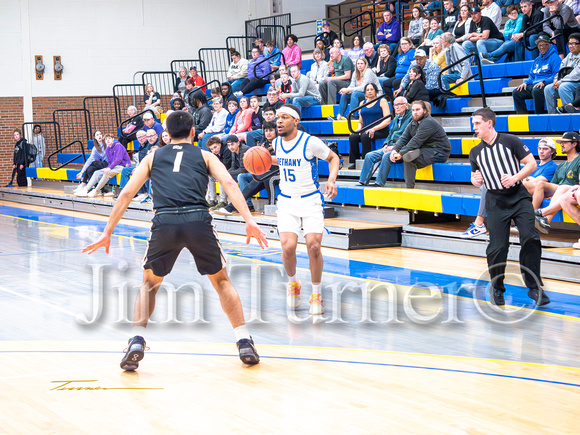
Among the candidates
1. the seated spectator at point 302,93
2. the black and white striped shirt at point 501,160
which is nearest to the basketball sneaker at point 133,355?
the black and white striped shirt at point 501,160

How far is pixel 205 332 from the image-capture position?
242 inches

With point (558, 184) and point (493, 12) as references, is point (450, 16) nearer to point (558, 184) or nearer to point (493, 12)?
point (493, 12)

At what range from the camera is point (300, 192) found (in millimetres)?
6809

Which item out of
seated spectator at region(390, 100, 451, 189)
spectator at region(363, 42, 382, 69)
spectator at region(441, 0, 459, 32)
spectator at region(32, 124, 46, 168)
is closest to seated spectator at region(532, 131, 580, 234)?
seated spectator at region(390, 100, 451, 189)

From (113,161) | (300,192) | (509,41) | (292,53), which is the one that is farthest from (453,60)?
(113,161)

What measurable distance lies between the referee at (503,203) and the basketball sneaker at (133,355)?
3.49m

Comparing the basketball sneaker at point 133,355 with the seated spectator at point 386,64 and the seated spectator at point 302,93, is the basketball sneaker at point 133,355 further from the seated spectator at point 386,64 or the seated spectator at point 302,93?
the seated spectator at point 302,93

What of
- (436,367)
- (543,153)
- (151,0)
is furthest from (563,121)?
(151,0)

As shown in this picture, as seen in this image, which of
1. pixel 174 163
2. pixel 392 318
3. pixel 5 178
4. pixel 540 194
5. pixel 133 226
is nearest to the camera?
pixel 174 163

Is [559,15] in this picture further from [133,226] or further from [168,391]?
[168,391]

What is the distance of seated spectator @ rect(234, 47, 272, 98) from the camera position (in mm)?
18062

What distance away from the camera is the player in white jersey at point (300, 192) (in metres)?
6.70

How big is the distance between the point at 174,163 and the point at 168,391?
4.82 ft

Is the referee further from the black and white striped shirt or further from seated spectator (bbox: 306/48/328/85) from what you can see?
seated spectator (bbox: 306/48/328/85)
